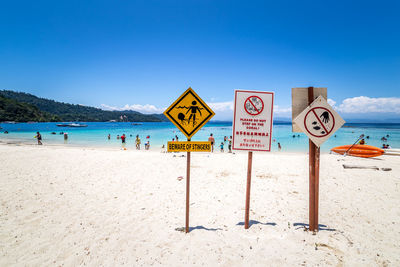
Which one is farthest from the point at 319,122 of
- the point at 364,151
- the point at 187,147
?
the point at 364,151

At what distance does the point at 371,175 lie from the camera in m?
8.27

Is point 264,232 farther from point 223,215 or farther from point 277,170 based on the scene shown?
point 277,170

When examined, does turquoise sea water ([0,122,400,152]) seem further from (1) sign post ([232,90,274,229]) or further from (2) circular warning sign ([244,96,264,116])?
(2) circular warning sign ([244,96,264,116])

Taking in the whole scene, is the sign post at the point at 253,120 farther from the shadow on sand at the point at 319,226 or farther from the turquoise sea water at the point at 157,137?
the turquoise sea water at the point at 157,137

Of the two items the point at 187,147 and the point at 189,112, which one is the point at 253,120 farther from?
the point at 187,147

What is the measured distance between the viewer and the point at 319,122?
342cm

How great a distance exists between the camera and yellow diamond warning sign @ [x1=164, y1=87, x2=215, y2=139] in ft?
11.4

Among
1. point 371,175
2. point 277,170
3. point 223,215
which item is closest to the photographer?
point 223,215

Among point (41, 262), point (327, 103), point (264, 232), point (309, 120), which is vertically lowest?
point (41, 262)

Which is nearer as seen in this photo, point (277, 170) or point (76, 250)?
point (76, 250)

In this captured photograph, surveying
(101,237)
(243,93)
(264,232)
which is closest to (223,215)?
(264,232)

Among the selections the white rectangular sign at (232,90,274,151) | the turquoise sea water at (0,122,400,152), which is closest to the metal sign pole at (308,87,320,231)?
the white rectangular sign at (232,90,274,151)

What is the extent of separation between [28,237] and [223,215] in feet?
14.3

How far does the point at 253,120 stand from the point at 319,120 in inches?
49.4
